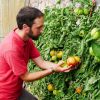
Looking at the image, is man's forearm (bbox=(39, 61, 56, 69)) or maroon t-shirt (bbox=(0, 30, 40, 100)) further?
man's forearm (bbox=(39, 61, 56, 69))

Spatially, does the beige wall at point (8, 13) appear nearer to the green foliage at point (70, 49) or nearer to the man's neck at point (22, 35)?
the green foliage at point (70, 49)

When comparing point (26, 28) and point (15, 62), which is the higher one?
point (26, 28)

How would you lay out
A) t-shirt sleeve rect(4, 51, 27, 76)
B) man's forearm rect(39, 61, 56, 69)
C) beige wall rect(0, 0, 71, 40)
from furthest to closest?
beige wall rect(0, 0, 71, 40) < man's forearm rect(39, 61, 56, 69) < t-shirt sleeve rect(4, 51, 27, 76)

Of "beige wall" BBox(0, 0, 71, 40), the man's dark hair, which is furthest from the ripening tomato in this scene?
"beige wall" BBox(0, 0, 71, 40)

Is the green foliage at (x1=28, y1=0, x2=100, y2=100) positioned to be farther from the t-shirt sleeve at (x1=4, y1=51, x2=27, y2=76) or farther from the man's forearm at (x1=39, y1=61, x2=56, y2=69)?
the t-shirt sleeve at (x1=4, y1=51, x2=27, y2=76)

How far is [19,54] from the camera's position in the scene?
3709 millimetres

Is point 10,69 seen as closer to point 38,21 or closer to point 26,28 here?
point 26,28

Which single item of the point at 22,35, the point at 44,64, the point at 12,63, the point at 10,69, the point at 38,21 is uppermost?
the point at 38,21

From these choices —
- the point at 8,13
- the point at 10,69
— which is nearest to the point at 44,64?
the point at 10,69

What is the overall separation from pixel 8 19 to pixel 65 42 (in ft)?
11.6

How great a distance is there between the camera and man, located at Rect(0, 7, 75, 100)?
3.67m

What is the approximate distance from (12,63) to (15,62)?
0.03 m

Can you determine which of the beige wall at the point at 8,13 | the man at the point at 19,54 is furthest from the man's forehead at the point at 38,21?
the beige wall at the point at 8,13

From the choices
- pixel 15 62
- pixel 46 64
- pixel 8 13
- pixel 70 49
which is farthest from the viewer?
pixel 8 13
